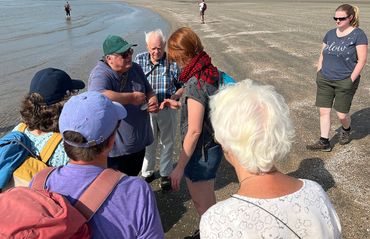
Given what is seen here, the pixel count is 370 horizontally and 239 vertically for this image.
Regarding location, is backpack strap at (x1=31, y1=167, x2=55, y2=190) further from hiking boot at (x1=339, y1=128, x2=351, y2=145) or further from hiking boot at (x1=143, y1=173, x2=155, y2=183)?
hiking boot at (x1=339, y1=128, x2=351, y2=145)

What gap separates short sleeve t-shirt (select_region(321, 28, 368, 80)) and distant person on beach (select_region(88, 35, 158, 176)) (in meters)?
2.83

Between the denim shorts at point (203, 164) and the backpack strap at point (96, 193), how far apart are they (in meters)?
1.39

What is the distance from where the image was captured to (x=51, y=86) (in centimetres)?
239

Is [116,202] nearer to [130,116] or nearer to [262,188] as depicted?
[262,188]

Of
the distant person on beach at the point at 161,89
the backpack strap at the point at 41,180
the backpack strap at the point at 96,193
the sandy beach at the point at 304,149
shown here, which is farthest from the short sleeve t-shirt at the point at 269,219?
the distant person on beach at the point at 161,89

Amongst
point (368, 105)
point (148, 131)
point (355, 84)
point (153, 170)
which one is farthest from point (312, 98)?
point (148, 131)

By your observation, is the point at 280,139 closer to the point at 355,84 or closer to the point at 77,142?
the point at 77,142

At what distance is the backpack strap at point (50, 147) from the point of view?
7.41 feet

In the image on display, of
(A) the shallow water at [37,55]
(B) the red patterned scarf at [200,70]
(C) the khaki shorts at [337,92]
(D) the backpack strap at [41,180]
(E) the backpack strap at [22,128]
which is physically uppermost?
(B) the red patterned scarf at [200,70]

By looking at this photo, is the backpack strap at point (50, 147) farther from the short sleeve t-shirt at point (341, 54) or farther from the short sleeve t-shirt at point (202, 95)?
the short sleeve t-shirt at point (341, 54)

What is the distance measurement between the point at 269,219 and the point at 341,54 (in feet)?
13.9

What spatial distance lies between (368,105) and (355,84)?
2.53 meters

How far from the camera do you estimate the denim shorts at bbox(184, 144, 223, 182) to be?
3.08 m

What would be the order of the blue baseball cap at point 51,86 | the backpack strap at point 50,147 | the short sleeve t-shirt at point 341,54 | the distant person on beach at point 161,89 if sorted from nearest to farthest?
the backpack strap at point 50,147, the blue baseball cap at point 51,86, the distant person on beach at point 161,89, the short sleeve t-shirt at point 341,54
